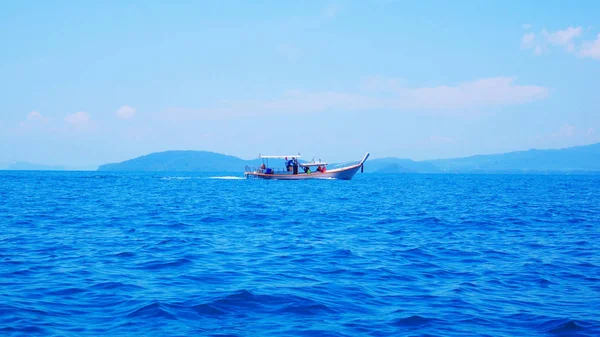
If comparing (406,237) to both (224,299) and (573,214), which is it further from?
(573,214)

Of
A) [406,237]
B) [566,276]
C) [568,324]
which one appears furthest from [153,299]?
[406,237]

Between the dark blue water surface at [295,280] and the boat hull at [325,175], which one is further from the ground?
the boat hull at [325,175]

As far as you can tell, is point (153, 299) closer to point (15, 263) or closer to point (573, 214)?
point (15, 263)

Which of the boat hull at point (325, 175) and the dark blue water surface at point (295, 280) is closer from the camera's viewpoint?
the dark blue water surface at point (295, 280)

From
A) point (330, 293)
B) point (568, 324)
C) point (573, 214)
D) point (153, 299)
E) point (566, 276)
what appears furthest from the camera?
point (573, 214)

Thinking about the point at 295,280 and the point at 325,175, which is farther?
the point at 325,175

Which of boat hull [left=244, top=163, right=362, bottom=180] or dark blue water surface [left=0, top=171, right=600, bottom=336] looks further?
boat hull [left=244, top=163, right=362, bottom=180]

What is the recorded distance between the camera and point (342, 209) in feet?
126

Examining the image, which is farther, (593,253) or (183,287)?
(593,253)

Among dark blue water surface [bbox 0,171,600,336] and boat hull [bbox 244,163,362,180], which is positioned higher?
boat hull [bbox 244,163,362,180]

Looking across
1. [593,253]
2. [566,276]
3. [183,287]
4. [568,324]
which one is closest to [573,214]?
[593,253]

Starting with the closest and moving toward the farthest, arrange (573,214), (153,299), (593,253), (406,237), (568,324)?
(568,324) < (153,299) < (593,253) < (406,237) < (573,214)

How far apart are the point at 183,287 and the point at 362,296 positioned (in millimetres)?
4371

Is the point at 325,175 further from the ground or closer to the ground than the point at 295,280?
further from the ground
